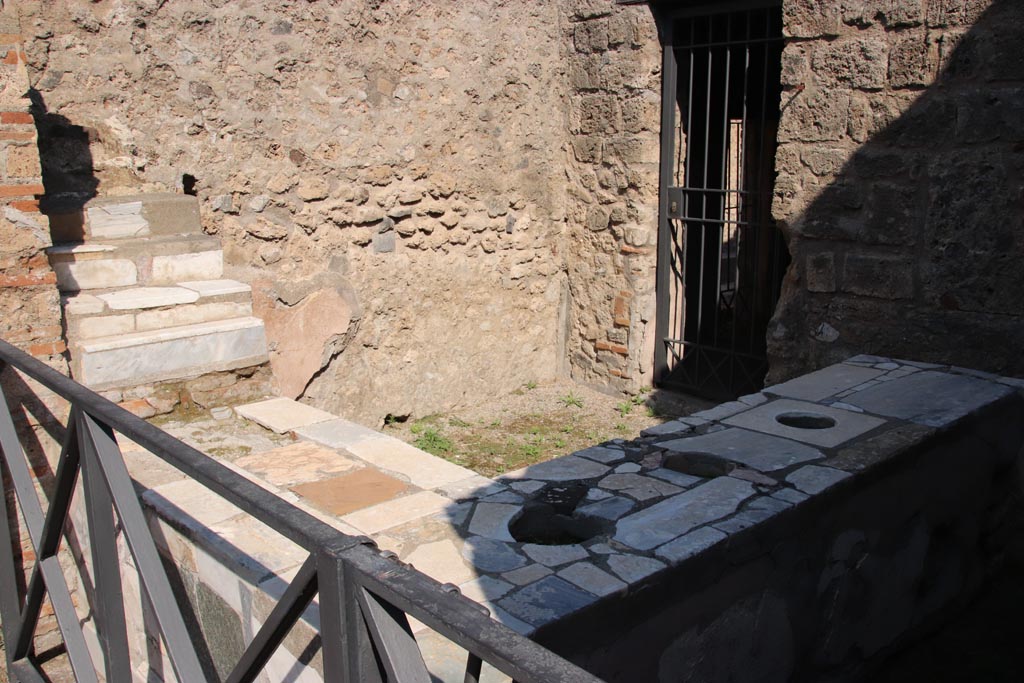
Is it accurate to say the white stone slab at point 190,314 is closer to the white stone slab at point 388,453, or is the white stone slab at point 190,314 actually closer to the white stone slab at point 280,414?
the white stone slab at point 280,414

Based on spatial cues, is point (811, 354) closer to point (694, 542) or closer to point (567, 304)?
point (567, 304)

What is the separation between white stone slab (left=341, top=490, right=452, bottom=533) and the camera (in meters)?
2.61

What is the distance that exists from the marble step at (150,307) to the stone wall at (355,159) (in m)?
0.63

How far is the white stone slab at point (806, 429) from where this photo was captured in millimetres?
3229

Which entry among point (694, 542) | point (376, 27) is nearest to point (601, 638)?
point (694, 542)

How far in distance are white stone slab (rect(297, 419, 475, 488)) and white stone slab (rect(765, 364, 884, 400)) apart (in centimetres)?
146

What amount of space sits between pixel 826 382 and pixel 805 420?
509 mm

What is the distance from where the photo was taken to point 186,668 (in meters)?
1.87

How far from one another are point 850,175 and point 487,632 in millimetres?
3905

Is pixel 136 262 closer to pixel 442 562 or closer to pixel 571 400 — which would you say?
pixel 442 562

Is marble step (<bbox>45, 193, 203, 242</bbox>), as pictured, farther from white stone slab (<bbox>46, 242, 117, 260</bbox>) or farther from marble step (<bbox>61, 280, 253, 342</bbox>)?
marble step (<bbox>61, 280, 253, 342</bbox>)

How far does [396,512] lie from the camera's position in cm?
269

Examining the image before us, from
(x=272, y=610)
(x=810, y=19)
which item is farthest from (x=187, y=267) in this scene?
(x=810, y=19)

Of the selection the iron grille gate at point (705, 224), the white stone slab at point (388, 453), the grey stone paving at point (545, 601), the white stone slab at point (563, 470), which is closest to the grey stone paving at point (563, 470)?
the white stone slab at point (563, 470)
